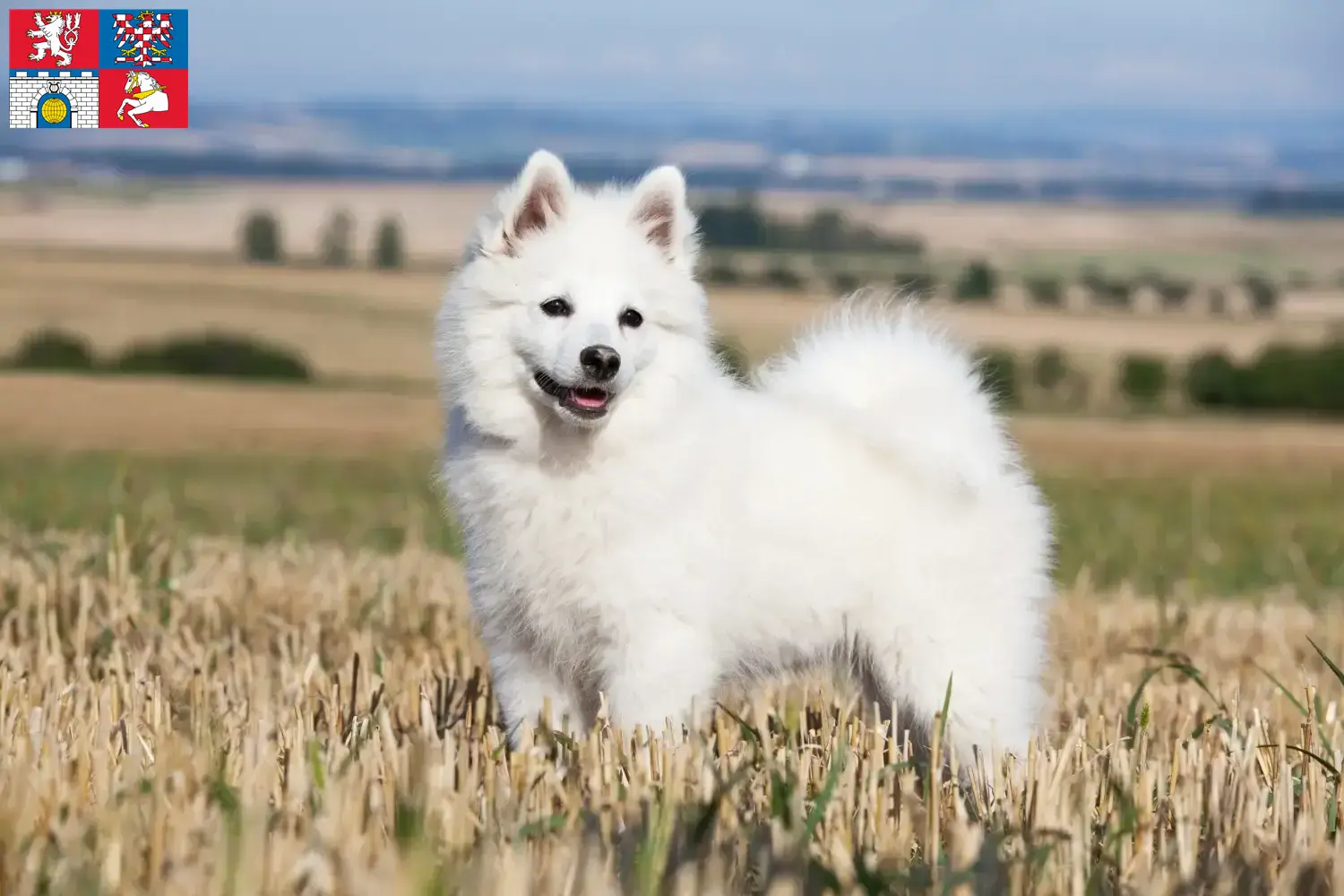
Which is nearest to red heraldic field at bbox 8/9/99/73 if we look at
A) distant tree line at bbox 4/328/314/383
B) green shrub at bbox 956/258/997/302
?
distant tree line at bbox 4/328/314/383

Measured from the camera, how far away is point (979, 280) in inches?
1233

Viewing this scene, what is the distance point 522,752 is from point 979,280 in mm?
28770

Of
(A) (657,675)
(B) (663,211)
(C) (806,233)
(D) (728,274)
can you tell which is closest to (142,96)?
(B) (663,211)

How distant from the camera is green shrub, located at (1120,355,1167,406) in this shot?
25594mm

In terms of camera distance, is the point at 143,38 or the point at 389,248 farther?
the point at 389,248

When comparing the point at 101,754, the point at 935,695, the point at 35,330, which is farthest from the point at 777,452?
the point at 35,330

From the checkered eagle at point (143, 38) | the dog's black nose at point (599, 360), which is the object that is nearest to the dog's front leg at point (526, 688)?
the dog's black nose at point (599, 360)

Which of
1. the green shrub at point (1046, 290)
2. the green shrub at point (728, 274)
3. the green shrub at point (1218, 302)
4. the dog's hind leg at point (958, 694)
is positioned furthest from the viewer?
the green shrub at point (1046, 290)

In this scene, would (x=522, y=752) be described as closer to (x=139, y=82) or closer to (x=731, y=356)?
(x=731, y=356)

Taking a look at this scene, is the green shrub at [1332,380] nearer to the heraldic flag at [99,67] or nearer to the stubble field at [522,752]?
the stubble field at [522,752]

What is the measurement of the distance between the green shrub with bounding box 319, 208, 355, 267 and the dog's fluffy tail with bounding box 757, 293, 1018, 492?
26027 millimetres

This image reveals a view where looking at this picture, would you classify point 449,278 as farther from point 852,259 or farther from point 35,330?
point 852,259

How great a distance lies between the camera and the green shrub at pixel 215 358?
24.3 meters

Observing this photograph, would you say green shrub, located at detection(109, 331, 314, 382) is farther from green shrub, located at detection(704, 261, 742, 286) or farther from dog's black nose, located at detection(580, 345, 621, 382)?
dog's black nose, located at detection(580, 345, 621, 382)
